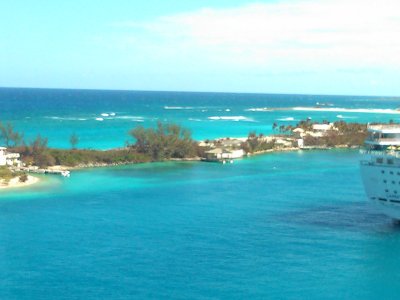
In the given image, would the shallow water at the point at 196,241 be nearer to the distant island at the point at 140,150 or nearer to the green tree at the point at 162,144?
the distant island at the point at 140,150

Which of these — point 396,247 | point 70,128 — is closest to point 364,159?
point 396,247

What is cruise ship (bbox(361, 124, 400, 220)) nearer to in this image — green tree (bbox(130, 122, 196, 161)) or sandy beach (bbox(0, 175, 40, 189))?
sandy beach (bbox(0, 175, 40, 189))

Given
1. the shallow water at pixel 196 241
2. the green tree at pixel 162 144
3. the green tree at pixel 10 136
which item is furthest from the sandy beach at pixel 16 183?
the green tree at pixel 162 144

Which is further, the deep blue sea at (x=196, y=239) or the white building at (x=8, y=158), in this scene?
the white building at (x=8, y=158)

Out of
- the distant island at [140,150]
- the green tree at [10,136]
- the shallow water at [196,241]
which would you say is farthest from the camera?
the green tree at [10,136]

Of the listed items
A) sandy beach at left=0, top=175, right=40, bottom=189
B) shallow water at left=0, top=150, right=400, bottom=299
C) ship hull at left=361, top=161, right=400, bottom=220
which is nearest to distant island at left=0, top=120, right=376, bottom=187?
sandy beach at left=0, top=175, right=40, bottom=189

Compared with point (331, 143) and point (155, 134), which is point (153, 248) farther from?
point (331, 143)

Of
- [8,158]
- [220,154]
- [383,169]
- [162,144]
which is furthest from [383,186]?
[8,158]

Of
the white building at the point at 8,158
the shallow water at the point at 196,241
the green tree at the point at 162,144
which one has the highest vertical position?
the green tree at the point at 162,144

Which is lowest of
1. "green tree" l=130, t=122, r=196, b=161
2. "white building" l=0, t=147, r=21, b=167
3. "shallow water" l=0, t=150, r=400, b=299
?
"shallow water" l=0, t=150, r=400, b=299
